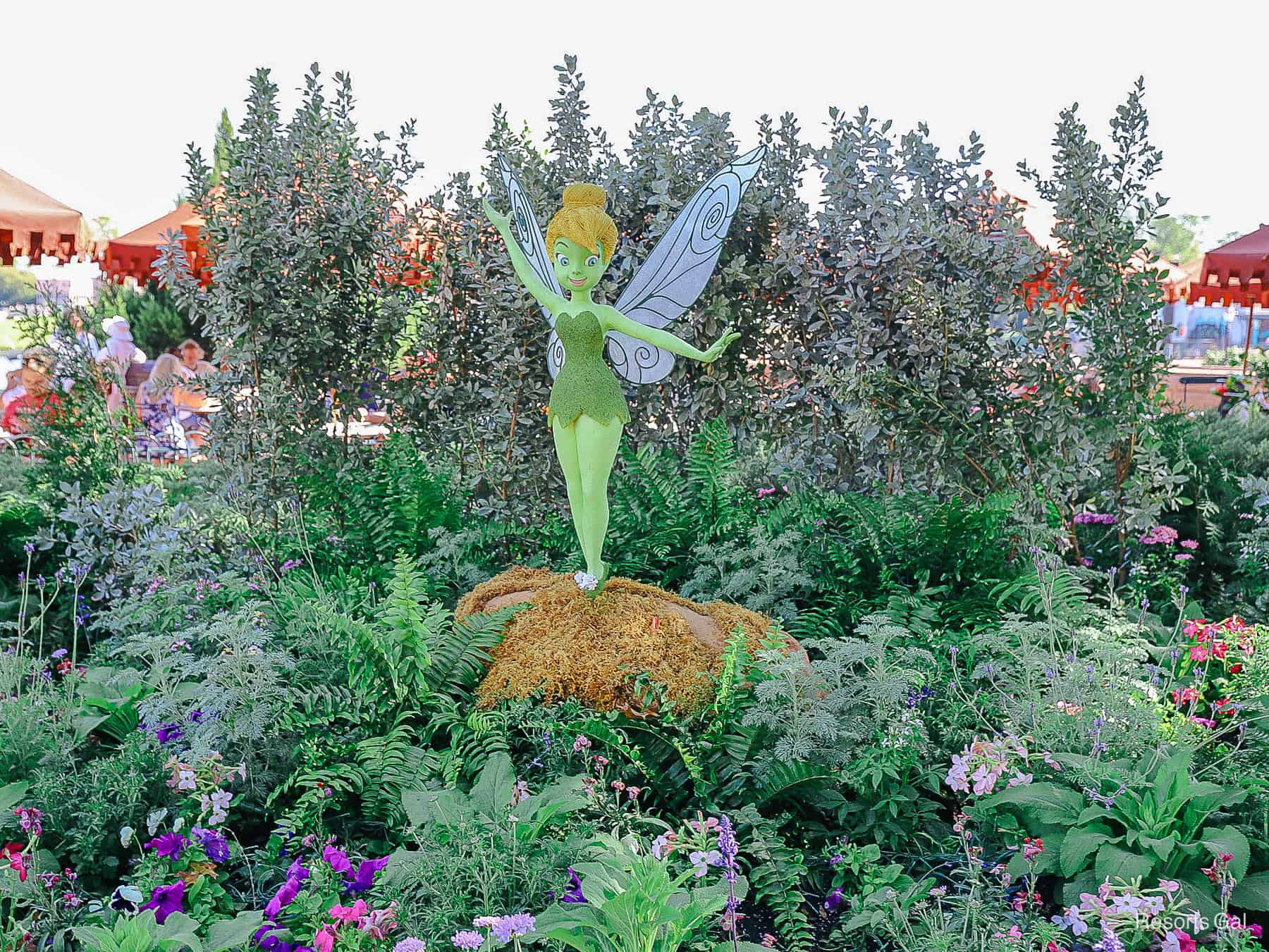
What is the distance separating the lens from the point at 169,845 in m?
2.56

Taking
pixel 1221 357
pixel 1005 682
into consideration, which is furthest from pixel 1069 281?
pixel 1221 357

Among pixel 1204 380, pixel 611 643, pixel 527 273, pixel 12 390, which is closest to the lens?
pixel 611 643

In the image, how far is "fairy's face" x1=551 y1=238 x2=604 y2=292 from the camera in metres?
3.62

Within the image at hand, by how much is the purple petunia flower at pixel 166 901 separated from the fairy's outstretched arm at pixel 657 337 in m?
2.19

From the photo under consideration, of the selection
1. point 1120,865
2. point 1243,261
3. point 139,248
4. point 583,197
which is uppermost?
point 139,248

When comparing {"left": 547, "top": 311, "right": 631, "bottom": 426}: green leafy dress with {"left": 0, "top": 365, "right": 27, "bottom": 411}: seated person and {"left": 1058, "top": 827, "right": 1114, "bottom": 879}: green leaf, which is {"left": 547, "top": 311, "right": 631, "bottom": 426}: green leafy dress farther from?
{"left": 0, "top": 365, "right": 27, "bottom": 411}: seated person

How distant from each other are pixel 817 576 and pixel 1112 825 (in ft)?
6.07

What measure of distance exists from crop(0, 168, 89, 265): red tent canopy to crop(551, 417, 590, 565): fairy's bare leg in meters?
5.09

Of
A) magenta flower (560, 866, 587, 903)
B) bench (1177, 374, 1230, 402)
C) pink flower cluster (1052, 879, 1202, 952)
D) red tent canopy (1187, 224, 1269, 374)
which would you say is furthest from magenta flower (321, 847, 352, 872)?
bench (1177, 374, 1230, 402)

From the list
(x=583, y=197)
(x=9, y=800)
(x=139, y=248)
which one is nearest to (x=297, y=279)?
(x=583, y=197)

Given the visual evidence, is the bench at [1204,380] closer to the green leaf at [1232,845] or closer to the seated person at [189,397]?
the seated person at [189,397]

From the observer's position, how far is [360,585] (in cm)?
430

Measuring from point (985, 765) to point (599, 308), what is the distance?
205 centimetres

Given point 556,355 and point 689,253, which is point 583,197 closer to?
point 689,253
